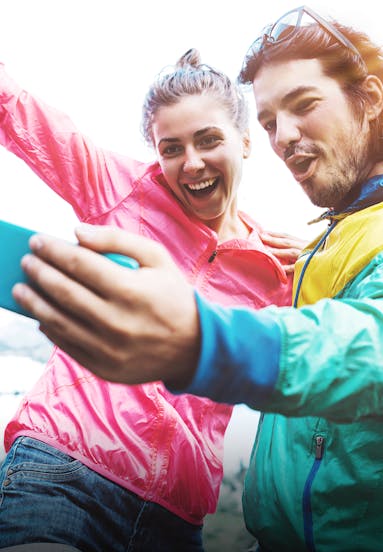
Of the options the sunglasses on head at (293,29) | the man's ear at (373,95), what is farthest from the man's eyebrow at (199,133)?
the man's ear at (373,95)

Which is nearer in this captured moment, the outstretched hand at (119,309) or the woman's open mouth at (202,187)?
the outstretched hand at (119,309)

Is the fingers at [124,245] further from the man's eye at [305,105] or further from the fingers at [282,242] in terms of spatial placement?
the fingers at [282,242]

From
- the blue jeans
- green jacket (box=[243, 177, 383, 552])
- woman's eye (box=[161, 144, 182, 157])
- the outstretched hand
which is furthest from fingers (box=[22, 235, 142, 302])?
woman's eye (box=[161, 144, 182, 157])

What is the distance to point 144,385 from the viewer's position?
70cm

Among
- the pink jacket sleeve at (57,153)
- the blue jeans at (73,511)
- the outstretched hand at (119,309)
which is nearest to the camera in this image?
the outstretched hand at (119,309)

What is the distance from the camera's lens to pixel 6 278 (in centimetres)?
35

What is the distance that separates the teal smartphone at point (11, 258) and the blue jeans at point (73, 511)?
361mm

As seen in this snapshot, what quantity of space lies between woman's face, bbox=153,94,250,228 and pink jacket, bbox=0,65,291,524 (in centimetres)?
3

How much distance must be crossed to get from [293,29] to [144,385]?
Result: 51cm

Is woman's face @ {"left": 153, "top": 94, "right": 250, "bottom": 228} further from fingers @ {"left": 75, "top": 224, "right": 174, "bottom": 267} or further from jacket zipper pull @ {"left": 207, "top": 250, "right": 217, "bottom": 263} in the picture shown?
fingers @ {"left": 75, "top": 224, "right": 174, "bottom": 267}

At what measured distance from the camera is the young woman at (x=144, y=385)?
26.1 inches

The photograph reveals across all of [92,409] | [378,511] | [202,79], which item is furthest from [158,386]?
[202,79]

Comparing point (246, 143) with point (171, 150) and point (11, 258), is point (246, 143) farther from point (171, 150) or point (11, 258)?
point (11, 258)

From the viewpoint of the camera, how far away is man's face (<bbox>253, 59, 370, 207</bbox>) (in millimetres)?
663
